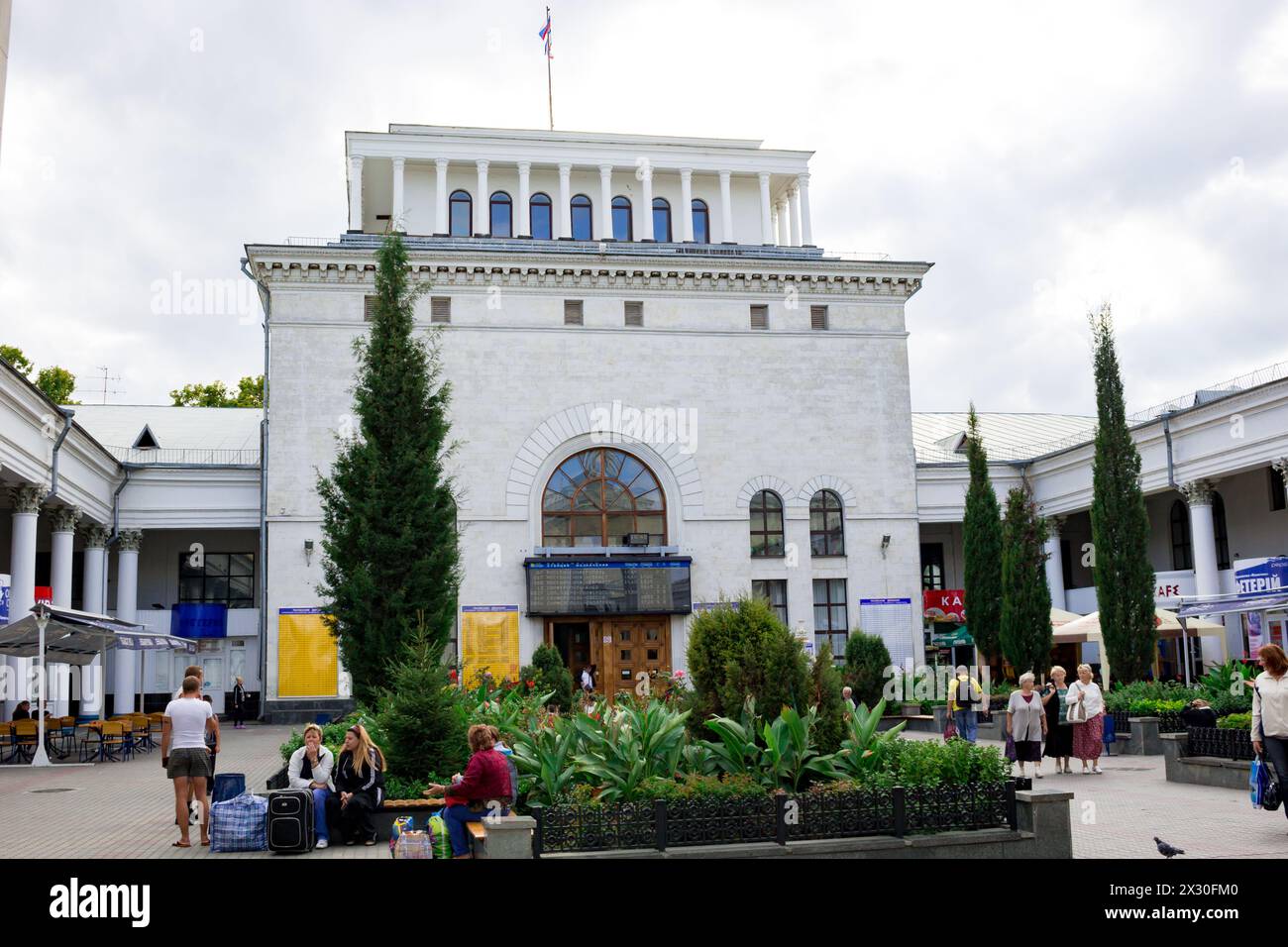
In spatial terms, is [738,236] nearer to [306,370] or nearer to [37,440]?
[306,370]

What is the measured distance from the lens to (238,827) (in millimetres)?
12633

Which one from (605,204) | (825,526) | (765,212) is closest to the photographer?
(825,526)

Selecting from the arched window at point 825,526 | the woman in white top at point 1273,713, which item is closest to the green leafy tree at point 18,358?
the arched window at point 825,526

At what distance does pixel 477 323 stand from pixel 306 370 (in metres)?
5.21

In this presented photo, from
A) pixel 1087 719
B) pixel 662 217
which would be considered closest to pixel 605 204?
pixel 662 217

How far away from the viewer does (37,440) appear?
27938mm

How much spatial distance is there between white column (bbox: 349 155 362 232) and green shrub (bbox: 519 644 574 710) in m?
16.0

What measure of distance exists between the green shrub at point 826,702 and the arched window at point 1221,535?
29129 millimetres

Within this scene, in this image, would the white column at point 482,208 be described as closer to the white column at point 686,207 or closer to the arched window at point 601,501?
the white column at point 686,207

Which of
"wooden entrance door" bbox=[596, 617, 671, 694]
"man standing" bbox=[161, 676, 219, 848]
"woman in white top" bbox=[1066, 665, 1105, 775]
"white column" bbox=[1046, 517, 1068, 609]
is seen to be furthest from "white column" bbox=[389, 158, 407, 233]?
"man standing" bbox=[161, 676, 219, 848]

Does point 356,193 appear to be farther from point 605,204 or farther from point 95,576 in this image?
point 95,576

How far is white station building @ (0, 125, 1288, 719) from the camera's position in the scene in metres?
34.6

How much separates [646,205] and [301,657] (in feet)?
59.3
